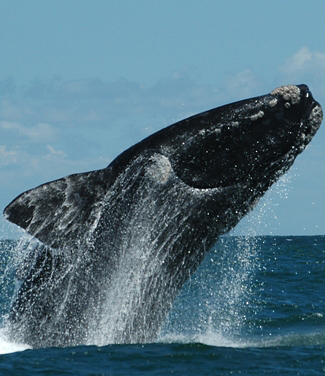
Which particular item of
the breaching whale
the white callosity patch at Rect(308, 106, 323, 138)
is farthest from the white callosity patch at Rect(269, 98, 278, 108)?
the white callosity patch at Rect(308, 106, 323, 138)

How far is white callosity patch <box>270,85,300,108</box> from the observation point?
10016mm

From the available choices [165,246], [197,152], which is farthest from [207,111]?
[165,246]

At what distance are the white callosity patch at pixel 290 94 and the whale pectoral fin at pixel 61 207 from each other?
101 inches

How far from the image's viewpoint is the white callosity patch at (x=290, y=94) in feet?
32.9

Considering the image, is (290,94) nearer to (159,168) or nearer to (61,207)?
(159,168)

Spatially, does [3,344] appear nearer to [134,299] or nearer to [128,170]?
[134,299]

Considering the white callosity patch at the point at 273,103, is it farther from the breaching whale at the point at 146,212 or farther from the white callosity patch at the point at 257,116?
the white callosity patch at the point at 257,116

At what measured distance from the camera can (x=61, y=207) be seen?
9.89 m

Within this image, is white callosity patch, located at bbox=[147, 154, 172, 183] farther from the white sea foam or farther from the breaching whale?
the white sea foam

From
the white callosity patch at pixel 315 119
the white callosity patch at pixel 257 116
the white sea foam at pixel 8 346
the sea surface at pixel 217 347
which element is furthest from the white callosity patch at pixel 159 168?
the white sea foam at pixel 8 346

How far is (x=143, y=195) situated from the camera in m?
10.2

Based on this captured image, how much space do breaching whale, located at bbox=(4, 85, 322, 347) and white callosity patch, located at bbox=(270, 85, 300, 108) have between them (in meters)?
0.01

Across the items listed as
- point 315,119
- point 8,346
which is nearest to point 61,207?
point 8,346

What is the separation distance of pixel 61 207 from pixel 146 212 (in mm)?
1215
